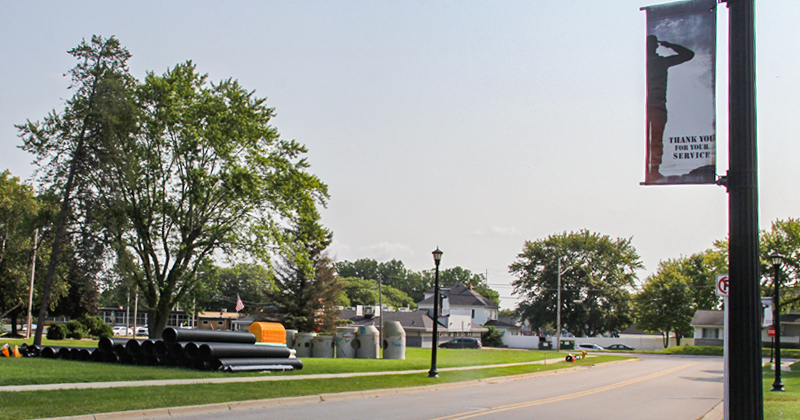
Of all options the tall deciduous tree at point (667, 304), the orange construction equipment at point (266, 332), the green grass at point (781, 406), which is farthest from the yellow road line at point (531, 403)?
the tall deciduous tree at point (667, 304)

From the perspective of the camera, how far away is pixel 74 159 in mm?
29406

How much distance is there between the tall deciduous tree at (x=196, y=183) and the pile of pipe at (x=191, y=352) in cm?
968

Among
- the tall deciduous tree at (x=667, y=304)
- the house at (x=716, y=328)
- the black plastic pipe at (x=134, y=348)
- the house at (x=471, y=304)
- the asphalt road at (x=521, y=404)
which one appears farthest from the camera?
the house at (x=471, y=304)

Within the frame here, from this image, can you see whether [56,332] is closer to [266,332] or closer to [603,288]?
[266,332]

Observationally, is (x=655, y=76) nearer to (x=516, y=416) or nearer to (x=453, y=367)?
(x=516, y=416)

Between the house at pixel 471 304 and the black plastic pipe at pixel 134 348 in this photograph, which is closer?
the black plastic pipe at pixel 134 348

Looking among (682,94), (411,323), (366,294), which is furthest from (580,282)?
(682,94)

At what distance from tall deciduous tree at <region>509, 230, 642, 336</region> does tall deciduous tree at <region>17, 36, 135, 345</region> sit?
63.5 metres

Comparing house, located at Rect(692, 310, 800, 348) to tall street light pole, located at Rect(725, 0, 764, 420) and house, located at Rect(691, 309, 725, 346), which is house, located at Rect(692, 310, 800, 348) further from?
tall street light pole, located at Rect(725, 0, 764, 420)

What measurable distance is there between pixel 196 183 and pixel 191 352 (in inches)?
569

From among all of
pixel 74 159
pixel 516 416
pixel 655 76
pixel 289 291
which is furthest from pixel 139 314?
pixel 655 76

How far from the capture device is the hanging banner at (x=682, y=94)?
614cm

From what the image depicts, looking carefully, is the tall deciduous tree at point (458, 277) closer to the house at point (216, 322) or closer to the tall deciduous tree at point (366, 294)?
the tall deciduous tree at point (366, 294)

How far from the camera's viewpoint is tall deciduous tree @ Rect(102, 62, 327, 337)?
111 feet
